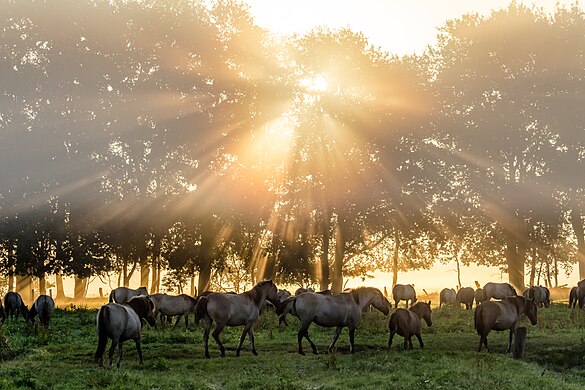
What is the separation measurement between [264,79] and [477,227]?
23.7 m

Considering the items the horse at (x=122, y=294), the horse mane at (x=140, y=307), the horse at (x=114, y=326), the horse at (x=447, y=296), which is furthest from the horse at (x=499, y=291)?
the horse at (x=114, y=326)

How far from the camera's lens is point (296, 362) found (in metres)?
23.8

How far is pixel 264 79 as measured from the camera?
5459 cm

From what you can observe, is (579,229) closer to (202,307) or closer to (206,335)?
(202,307)

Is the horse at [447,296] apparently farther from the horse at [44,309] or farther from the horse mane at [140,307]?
the horse mane at [140,307]

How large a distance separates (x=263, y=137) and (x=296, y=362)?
3373cm

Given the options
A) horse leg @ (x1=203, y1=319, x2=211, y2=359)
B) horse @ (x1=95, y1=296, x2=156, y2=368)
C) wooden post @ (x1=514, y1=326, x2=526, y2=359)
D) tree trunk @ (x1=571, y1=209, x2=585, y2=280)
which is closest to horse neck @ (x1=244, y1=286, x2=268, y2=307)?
horse leg @ (x1=203, y1=319, x2=211, y2=359)

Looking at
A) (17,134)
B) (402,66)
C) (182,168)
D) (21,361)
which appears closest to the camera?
(21,361)

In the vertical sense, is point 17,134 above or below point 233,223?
above

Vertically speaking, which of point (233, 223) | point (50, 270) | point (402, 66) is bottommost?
point (50, 270)

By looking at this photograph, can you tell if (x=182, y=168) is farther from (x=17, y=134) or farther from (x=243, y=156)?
(x=17, y=134)

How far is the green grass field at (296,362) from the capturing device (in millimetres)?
18672

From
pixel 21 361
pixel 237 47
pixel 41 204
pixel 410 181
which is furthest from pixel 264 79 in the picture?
pixel 21 361

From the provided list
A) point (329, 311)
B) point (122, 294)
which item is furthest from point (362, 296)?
point (122, 294)
